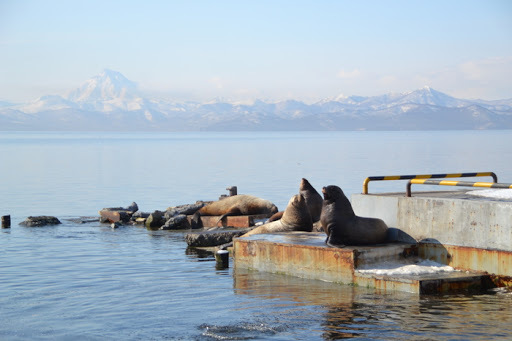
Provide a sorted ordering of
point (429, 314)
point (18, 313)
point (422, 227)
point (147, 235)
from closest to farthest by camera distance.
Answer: point (429, 314) → point (18, 313) → point (422, 227) → point (147, 235)

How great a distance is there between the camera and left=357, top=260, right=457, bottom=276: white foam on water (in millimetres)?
12658

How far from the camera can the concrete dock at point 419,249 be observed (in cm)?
1212

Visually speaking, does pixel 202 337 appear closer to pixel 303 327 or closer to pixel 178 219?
pixel 303 327

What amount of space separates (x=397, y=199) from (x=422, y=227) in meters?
0.73

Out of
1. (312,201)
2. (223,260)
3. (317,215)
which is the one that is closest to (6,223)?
(312,201)

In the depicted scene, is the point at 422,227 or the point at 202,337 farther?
the point at 422,227

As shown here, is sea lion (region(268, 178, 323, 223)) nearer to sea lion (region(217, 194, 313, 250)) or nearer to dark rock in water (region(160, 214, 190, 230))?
sea lion (region(217, 194, 313, 250))

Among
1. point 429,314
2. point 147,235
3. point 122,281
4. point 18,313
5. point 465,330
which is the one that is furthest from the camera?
point 147,235

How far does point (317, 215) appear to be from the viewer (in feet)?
63.2

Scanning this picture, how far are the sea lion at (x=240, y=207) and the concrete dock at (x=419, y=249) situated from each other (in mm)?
8098

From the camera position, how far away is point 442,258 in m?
12.9

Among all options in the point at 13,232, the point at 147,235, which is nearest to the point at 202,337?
the point at 147,235

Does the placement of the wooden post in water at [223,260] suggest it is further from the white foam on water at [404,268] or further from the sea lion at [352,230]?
the white foam on water at [404,268]

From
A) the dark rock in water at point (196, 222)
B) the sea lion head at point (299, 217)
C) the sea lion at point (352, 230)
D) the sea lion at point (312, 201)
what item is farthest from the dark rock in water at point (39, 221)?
the sea lion at point (352, 230)
